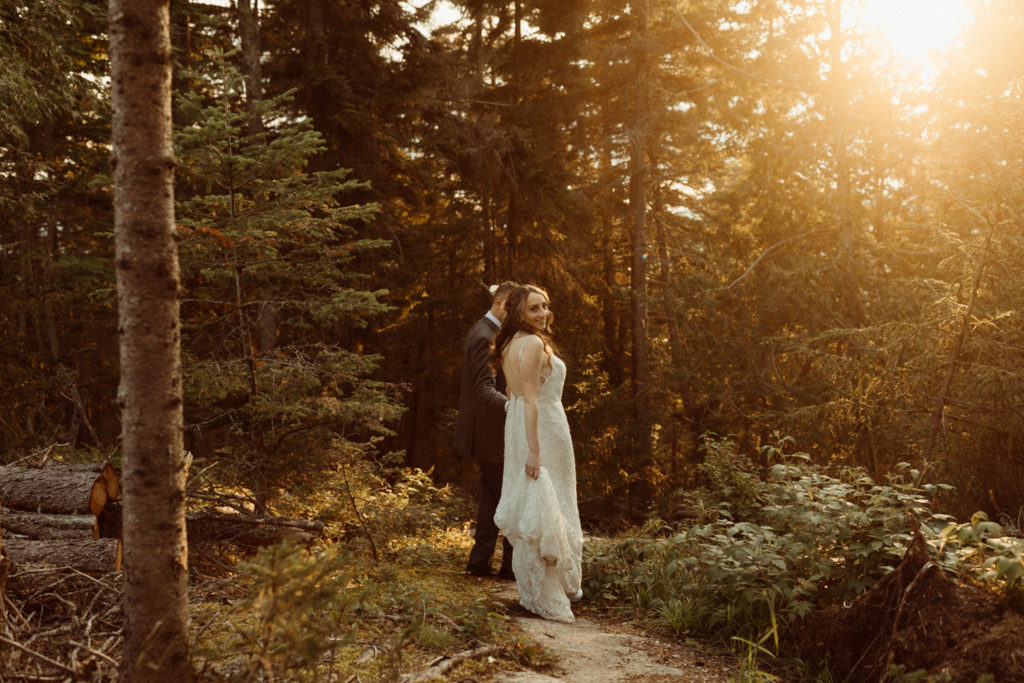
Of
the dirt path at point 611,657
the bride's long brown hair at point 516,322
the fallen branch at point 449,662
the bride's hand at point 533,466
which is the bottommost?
the dirt path at point 611,657

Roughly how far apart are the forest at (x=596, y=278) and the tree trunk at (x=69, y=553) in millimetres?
911

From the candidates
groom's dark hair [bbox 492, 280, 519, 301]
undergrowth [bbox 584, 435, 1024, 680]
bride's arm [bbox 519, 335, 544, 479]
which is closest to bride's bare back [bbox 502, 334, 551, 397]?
bride's arm [bbox 519, 335, 544, 479]

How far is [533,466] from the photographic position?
17.7 feet

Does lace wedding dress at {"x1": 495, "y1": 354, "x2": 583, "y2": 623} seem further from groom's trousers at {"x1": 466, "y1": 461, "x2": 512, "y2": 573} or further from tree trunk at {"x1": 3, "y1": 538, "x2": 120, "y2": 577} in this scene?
tree trunk at {"x1": 3, "y1": 538, "x2": 120, "y2": 577}

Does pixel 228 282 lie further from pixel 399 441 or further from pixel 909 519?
pixel 399 441

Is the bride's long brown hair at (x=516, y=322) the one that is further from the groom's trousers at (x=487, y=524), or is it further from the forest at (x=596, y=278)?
the forest at (x=596, y=278)

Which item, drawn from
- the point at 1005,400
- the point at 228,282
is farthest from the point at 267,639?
the point at 1005,400

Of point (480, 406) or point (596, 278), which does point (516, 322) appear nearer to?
point (480, 406)

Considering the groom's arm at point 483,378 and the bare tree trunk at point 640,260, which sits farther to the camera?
the bare tree trunk at point 640,260

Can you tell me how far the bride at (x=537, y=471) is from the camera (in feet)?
17.3

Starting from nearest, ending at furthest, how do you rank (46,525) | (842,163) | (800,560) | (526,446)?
(800,560)
(46,525)
(526,446)
(842,163)

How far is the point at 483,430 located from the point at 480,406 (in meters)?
0.26

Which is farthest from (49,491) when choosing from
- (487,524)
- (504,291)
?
(504,291)

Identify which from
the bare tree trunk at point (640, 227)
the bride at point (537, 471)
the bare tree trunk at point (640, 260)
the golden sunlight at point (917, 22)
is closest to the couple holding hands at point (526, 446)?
the bride at point (537, 471)
